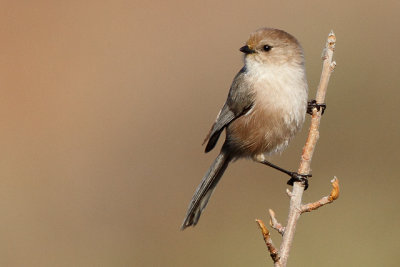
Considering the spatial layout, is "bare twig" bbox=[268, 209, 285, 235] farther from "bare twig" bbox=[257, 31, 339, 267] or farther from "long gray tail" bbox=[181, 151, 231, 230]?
"long gray tail" bbox=[181, 151, 231, 230]

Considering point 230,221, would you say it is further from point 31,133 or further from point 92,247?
point 31,133

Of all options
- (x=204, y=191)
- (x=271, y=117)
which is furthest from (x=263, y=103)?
(x=204, y=191)

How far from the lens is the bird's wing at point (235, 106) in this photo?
5555 mm

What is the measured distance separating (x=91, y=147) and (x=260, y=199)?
343 cm

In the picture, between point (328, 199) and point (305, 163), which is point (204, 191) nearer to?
point (305, 163)

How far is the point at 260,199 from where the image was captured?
908cm

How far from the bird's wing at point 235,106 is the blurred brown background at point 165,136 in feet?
9.14

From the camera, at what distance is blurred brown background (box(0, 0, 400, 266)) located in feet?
28.2

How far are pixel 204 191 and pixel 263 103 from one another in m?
0.88

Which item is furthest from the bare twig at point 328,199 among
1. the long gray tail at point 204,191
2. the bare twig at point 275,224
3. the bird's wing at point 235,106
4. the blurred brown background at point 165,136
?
the blurred brown background at point 165,136

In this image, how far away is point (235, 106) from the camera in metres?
5.61

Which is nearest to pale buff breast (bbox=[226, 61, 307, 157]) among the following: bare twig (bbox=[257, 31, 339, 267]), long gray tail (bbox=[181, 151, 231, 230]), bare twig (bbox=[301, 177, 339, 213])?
long gray tail (bbox=[181, 151, 231, 230])

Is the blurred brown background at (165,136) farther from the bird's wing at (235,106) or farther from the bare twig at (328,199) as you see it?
the bare twig at (328,199)

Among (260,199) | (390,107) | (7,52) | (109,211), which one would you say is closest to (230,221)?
(260,199)
